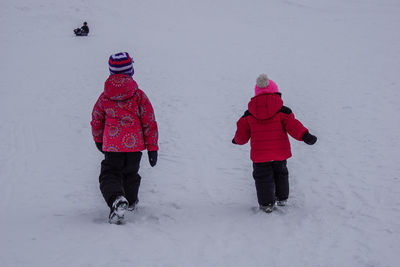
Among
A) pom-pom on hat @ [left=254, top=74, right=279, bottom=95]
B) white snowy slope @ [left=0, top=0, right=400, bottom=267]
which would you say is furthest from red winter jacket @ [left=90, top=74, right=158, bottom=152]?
pom-pom on hat @ [left=254, top=74, right=279, bottom=95]

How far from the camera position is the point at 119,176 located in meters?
4.04

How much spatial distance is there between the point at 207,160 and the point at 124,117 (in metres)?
2.65

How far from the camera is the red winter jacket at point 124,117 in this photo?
3760mm

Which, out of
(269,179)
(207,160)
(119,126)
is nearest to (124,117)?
(119,126)

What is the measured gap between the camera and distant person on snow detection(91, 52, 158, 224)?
3760 millimetres

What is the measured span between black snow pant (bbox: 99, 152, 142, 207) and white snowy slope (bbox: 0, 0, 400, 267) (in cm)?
31

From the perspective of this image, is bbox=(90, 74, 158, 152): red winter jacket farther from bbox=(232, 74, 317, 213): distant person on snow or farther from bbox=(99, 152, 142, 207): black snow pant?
bbox=(232, 74, 317, 213): distant person on snow

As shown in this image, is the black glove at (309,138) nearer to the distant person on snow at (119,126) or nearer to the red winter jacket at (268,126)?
the red winter jacket at (268,126)

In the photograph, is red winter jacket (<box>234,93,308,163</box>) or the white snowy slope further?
red winter jacket (<box>234,93,308,163</box>)

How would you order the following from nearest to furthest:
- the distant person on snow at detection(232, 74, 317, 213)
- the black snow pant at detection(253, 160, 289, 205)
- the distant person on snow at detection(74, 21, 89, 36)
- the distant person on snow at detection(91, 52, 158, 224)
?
the distant person on snow at detection(91, 52, 158, 224)
the distant person on snow at detection(232, 74, 317, 213)
the black snow pant at detection(253, 160, 289, 205)
the distant person on snow at detection(74, 21, 89, 36)

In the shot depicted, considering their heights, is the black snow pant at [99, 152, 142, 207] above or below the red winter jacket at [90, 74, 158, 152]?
below

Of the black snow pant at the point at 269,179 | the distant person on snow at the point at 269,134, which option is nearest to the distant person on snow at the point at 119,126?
the distant person on snow at the point at 269,134

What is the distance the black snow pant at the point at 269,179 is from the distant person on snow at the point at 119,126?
3.94ft

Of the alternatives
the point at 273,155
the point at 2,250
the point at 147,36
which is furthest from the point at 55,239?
the point at 147,36
